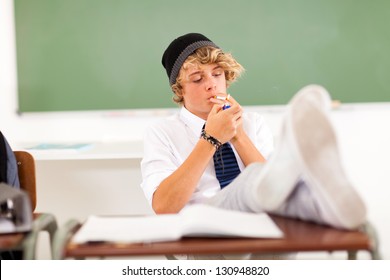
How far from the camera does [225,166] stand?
136 centimetres

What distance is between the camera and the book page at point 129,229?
75 cm

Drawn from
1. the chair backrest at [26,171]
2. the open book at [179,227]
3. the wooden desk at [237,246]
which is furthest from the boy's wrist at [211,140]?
the chair backrest at [26,171]

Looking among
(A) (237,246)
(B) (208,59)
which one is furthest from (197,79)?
(A) (237,246)

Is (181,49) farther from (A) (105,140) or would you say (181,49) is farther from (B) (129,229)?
(A) (105,140)

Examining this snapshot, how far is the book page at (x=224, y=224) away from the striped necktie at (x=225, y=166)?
493 millimetres

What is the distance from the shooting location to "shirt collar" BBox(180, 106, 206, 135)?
4.78 feet

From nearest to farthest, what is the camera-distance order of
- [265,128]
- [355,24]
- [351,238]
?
1. [351,238]
2. [265,128]
3. [355,24]

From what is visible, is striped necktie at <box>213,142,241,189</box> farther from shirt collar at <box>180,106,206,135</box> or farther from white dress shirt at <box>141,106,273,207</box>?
shirt collar at <box>180,106,206,135</box>

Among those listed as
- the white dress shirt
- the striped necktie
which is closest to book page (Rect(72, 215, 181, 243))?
the white dress shirt

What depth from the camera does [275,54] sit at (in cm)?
238

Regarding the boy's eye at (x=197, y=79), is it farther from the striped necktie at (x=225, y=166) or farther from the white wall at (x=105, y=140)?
the white wall at (x=105, y=140)
